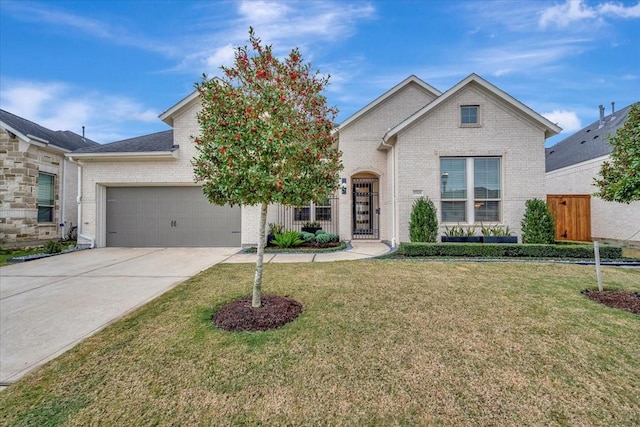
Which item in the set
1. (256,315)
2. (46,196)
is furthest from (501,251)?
(46,196)

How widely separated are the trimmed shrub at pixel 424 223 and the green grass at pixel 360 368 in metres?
4.48

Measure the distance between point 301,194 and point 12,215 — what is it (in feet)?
43.5

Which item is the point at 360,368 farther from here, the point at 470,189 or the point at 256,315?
the point at 470,189

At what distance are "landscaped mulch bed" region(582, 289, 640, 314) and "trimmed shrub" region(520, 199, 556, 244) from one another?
442cm

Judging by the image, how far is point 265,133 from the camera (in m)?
3.45

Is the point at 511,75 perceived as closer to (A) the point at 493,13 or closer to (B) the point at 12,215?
(A) the point at 493,13

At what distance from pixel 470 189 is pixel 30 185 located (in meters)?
16.8

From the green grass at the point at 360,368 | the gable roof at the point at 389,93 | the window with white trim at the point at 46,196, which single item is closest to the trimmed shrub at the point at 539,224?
the green grass at the point at 360,368

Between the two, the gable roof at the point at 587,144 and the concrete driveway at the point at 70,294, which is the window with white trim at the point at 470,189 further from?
the concrete driveway at the point at 70,294

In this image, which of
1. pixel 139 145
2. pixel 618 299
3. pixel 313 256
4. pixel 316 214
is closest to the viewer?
pixel 618 299

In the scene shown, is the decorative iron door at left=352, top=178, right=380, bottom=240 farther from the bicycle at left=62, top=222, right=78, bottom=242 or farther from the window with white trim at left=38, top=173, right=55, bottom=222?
the window with white trim at left=38, top=173, right=55, bottom=222

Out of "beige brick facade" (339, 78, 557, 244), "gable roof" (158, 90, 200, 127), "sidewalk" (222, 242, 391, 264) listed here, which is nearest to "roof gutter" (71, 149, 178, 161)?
"gable roof" (158, 90, 200, 127)

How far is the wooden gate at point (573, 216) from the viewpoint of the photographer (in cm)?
1211

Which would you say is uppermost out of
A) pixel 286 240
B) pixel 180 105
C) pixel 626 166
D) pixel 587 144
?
pixel 180 105
